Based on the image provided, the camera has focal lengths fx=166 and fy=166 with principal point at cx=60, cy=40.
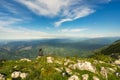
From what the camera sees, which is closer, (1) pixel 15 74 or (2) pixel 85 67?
(1) pixel 15 74

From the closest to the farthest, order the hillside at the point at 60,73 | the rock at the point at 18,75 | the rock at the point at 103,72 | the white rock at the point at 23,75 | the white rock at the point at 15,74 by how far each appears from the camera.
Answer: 1. the hillside at the point at 60,73
2. the white rock at the point at 23,75
3. the rock at the point at 18,75
4. the white rock at the point at 15,74
5. the rock at the point at 103,72

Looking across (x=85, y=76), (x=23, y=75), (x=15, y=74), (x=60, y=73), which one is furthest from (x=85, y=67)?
(x=15, y=74)

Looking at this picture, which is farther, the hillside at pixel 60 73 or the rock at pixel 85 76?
the rock at pixel 85 76

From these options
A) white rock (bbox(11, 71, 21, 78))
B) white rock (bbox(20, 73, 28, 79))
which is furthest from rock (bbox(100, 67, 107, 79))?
white rock (bbox(11, 71, 21, 78))

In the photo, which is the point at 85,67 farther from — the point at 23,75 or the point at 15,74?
the point at 15,74

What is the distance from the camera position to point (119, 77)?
4813 inches

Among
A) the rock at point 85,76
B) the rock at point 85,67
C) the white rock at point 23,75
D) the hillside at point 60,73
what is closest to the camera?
the hillside at point 60,73

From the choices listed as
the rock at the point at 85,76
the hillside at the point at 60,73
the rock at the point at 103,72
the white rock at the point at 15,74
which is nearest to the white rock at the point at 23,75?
the hillside at the point at 60,73

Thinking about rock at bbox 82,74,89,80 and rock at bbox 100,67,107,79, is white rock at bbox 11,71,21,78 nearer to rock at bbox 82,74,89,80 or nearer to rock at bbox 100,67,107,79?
rock at bbox 82,74,89,80

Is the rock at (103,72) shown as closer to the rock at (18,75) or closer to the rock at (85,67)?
the rock at (85,67)

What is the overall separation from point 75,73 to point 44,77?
21.7 m

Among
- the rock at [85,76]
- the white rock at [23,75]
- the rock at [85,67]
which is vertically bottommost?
the rock at [85,76]

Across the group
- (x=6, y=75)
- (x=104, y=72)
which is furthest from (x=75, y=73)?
(x=6, y=75)

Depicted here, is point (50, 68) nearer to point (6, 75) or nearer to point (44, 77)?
point (44, 77)
